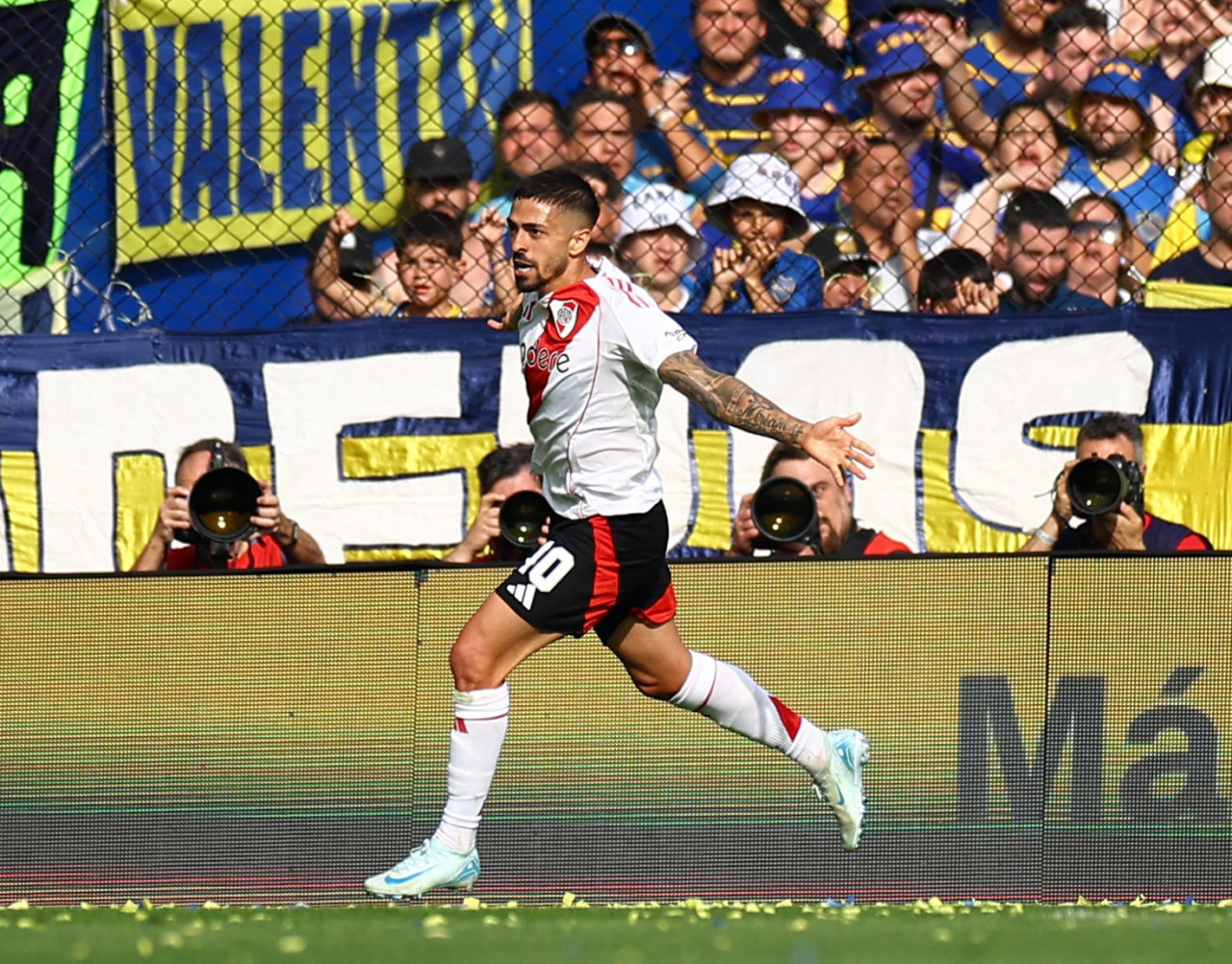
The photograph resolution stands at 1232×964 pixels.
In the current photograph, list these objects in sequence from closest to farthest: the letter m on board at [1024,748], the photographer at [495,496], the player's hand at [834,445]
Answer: the player's hand at [834,445], the letter m on board at [1024,748], the photographer at [495,496]

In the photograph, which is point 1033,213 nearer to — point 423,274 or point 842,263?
point 842,263

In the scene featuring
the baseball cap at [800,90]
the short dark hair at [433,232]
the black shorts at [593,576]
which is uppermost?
the baseball cap at [800,90]

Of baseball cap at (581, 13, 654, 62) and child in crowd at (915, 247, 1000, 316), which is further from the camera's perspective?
baseball cap at (581, 13, 654, 62)

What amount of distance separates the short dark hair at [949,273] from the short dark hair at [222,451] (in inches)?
121

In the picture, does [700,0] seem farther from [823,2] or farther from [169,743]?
[169,743]

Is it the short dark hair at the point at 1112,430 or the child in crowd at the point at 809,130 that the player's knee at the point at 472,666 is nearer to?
the short dark hair at the point at 1112,430

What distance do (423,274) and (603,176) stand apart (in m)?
0.93

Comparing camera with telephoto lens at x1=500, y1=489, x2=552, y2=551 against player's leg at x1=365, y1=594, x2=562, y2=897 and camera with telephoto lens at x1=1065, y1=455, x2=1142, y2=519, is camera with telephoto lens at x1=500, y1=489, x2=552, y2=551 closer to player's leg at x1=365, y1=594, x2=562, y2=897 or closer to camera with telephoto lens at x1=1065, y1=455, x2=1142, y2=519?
player's leg at x1=365, y1=594, x2=562, y2=897

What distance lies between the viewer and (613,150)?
24.6 ft

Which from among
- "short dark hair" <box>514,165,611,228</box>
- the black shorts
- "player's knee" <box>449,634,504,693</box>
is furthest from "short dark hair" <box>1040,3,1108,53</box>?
"player's knee" <box>449,634,504,693</box>

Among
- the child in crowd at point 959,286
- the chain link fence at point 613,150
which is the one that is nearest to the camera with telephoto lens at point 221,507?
the chain link fence at point 613,150

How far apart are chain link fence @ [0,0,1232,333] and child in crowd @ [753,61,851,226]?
0.04 feet

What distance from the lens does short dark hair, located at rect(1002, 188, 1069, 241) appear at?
24.0 ft

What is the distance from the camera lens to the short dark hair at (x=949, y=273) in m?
7.27
